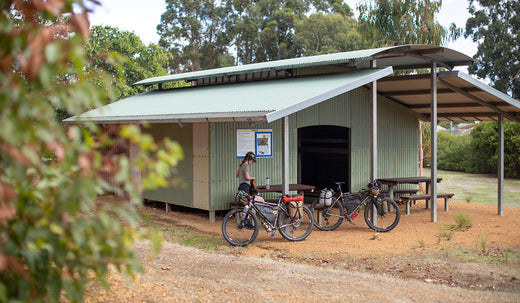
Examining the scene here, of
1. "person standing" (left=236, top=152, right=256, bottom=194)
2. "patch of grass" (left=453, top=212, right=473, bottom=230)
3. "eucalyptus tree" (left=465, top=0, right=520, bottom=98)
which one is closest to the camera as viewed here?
"person standing" (left=236, top=152, right=256, bottom=194)

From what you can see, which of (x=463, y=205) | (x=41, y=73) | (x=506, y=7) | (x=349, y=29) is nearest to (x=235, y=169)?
(x=463, y=205)

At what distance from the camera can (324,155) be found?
13.7 meters

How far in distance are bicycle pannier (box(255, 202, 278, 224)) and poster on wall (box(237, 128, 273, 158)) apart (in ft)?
7.64

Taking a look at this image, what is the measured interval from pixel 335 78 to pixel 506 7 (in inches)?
1025

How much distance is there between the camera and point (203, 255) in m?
7.34

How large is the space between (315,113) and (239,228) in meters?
4.32

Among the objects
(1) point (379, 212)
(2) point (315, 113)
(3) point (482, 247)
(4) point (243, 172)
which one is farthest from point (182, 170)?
(3) point (482, 247)

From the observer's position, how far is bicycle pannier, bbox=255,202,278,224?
27.2 feet

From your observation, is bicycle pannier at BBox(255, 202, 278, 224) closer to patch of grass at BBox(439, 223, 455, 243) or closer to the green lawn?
patch of grass at BBox(439, 223, 455, 243)

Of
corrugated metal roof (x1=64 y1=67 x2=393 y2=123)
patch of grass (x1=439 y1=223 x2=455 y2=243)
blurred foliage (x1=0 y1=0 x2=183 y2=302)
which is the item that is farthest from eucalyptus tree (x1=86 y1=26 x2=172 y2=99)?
blurred foliage (x1=0 y1=0 x2=183 y2=302)

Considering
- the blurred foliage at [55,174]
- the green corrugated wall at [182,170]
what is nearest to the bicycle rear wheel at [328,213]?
the green corrugated wall at [182,170]

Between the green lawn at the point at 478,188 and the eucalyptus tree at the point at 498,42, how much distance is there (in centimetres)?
908

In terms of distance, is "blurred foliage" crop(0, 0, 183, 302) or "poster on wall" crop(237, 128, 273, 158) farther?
"poster on wall" crop(237, 128, 273, 158)

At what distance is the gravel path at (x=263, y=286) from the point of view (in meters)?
5.29
